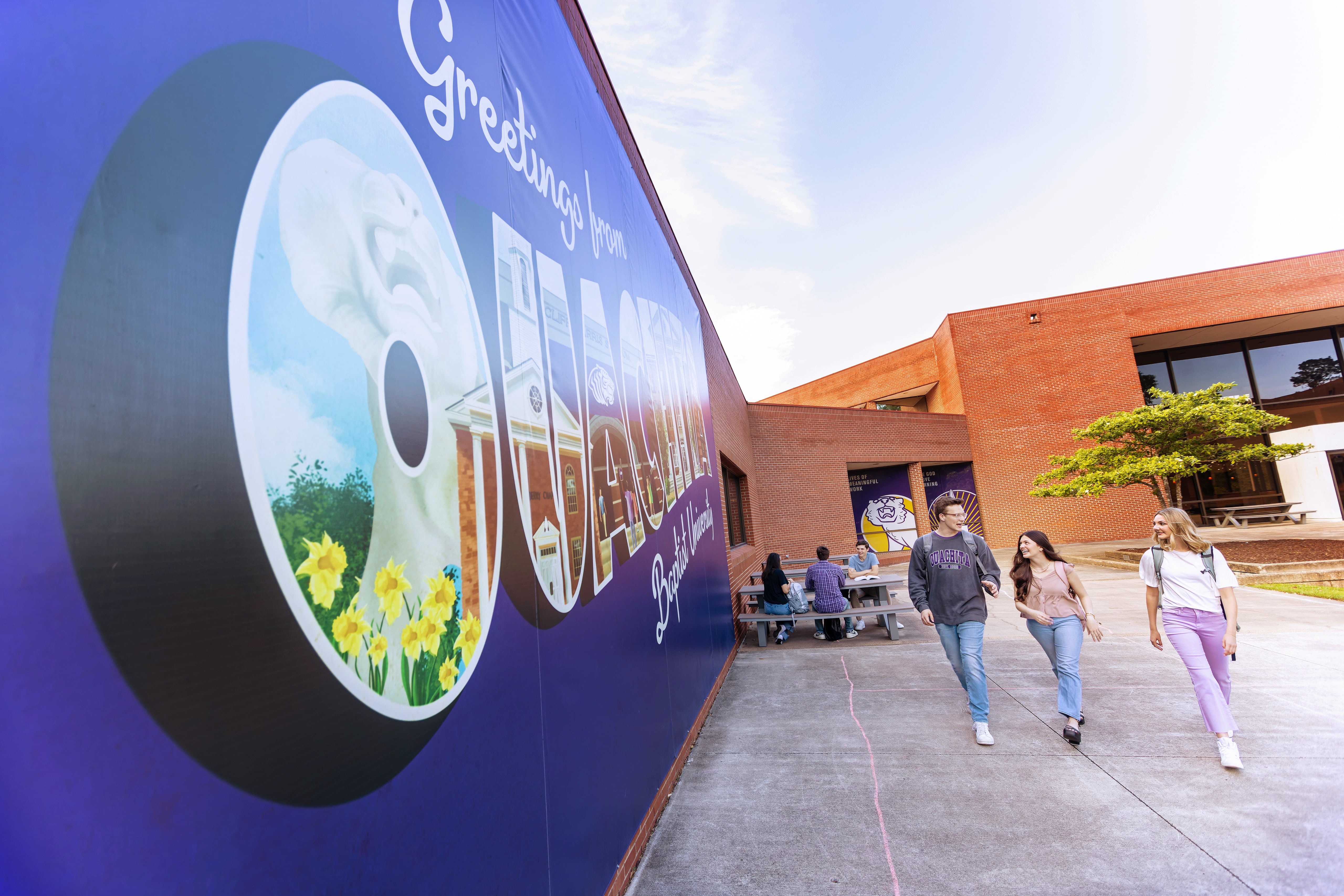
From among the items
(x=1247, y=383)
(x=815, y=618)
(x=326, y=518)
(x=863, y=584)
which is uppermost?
(x=1247, y=383)

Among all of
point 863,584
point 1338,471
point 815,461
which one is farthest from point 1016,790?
point 1338,471

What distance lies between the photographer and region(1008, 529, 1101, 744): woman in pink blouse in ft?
15.0

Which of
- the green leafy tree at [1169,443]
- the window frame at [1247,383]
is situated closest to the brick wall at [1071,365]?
the window frame at [1247,383]

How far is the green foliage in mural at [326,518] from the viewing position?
123 centimetres

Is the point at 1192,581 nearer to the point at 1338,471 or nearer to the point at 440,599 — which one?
the point at 440,599

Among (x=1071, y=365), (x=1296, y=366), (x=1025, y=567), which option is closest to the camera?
(x=1025, y=567)

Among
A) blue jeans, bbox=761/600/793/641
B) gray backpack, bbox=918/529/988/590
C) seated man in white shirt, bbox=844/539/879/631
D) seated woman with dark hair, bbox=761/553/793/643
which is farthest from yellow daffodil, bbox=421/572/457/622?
seated man in white shirt, bbox=844/539/879/631

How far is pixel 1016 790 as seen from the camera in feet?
12.3

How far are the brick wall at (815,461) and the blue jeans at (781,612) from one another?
8.06 meters

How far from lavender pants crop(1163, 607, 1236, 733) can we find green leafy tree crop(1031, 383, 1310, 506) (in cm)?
1274

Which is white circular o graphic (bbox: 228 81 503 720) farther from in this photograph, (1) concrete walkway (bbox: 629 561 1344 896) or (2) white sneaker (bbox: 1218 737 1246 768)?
(2) white sneaker (bbox: 1218 737 1246 768)

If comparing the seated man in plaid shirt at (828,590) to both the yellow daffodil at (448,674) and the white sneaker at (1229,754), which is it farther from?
the yellow daffodil at (448,674)

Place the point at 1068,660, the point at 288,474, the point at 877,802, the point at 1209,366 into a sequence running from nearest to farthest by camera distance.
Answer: the point at 288,474, the point at 877,802, the point at 1068,660, the point at 1209,366

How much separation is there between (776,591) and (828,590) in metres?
0.73
